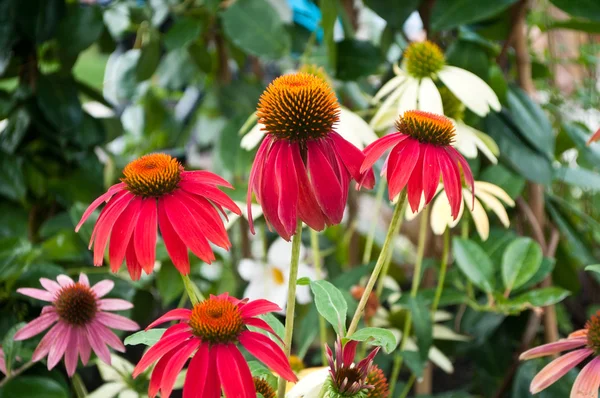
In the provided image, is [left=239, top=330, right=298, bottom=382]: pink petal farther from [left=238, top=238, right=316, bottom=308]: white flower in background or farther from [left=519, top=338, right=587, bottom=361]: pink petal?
[left=238, top=238, right=316, bottom=308]: white flower in background

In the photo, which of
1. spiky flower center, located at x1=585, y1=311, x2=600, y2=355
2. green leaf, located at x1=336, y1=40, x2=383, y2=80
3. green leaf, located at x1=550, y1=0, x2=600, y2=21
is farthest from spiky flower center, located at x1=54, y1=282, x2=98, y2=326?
green leaf, located at x1=550, y1=0, x2=600, y2=21

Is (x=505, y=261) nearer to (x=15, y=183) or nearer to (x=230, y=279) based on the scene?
(x=230, y=279)

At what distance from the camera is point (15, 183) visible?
80cm

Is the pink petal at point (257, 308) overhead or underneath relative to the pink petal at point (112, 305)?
overhead

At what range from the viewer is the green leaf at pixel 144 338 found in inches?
13.1

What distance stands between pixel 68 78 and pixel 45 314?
1.67 ft

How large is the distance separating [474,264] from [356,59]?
0.29 metres

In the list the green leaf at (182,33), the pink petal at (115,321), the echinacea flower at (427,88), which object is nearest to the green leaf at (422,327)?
the echinacea flower at (427,88)

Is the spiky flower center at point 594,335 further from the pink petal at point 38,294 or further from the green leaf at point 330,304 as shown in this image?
the pink petal at point 38,294

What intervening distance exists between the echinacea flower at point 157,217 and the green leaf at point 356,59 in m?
0.44

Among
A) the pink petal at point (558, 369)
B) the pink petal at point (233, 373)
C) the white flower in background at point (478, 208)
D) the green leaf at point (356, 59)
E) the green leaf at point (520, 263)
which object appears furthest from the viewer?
the green leaf at point (356, 59)

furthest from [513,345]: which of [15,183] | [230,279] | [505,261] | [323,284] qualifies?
[15,183]

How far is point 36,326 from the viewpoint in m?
0.44

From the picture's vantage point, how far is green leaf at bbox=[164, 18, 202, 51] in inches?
32.5
